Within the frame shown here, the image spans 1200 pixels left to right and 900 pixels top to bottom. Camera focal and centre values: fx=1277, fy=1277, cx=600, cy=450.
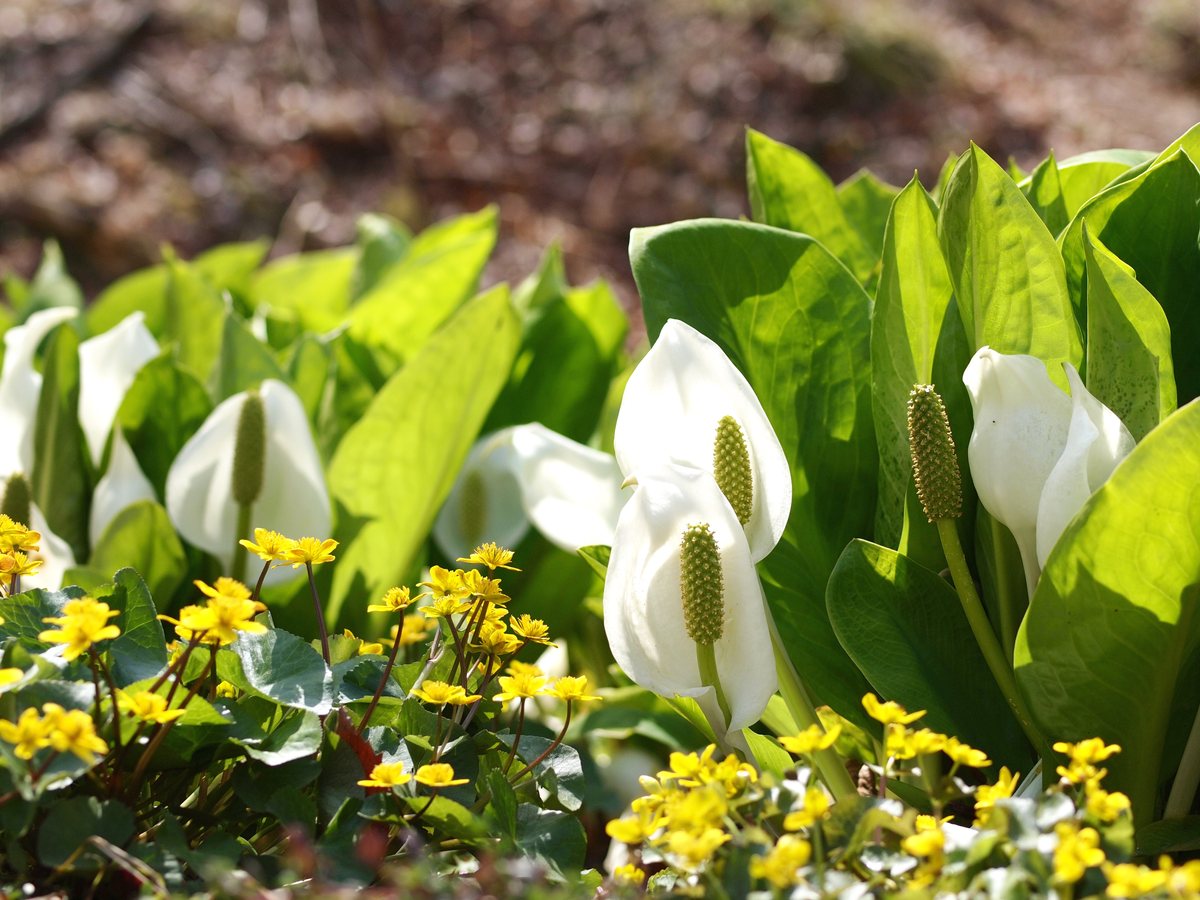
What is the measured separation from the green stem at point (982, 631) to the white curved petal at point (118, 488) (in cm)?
77

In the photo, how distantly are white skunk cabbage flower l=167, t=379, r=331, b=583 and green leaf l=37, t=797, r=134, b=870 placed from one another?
514 mm

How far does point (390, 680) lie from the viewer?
0.84 meters

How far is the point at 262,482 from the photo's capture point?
1.15 meters

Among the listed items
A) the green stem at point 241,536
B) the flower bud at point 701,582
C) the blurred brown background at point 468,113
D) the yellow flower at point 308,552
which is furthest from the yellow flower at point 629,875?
the blurred brown background at point 468,113

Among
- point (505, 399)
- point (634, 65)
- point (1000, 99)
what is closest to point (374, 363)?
point (505, 399)

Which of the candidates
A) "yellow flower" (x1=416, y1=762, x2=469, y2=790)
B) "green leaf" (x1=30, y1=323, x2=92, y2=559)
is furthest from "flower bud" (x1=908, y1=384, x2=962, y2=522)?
"green leaf" (x1=30, y1=323, x2=92, y2=559)

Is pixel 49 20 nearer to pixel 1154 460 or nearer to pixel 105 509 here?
pixel 105 509

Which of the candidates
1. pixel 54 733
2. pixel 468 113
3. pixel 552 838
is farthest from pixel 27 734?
→ pixel 468 113

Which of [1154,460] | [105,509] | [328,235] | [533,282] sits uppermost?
[1154,460]

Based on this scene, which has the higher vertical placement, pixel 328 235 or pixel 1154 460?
pixel 1154 460

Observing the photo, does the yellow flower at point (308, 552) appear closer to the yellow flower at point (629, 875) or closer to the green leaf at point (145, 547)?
the yellow flower at point (629, 875)

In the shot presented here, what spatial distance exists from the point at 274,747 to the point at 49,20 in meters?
4.33

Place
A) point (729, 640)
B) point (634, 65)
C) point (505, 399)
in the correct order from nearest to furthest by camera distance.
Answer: point (729, 640) → point (505, 399) → point (634, 65)

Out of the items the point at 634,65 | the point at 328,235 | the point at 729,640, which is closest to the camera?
the point at 729,640
